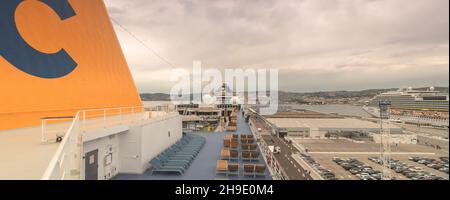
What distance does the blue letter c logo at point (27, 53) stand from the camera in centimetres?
538

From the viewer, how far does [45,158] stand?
10.4 ft

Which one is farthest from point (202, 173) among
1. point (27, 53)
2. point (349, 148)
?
point (349, 148)

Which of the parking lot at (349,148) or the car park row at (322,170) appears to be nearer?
the car park row at (322,170)

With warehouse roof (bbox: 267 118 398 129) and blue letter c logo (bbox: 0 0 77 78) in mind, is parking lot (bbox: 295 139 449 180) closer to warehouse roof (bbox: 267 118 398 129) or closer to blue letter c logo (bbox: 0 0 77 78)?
warehouse roof (bbox: 267 118 398 129)

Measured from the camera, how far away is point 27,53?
5914 mm

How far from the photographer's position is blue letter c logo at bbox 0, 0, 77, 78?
538cm

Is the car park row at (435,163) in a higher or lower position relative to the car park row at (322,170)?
lower

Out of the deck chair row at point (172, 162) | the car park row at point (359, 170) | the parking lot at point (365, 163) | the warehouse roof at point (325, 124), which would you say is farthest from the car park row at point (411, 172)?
the warehouse roof at point (325, 124)

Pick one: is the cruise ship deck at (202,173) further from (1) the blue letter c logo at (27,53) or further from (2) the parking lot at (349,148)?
(2) the parking lot at (349,148)

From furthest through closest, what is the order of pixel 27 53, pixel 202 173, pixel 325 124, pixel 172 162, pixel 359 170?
pixel 325 124 < pixel 359 170 < pixel 172 162 < pixel 202 173 < pixel 27 53

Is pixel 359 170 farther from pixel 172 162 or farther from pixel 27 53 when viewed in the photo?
pixel 27 53

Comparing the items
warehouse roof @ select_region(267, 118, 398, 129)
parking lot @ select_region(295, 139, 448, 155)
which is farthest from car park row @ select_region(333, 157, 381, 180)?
warehouse roof @ select_region(267, 118, 398, 129)
